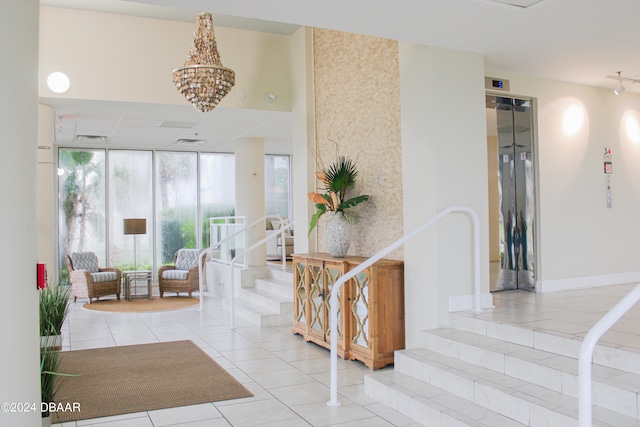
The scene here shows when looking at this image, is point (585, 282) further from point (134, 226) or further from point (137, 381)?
point (134, 226)

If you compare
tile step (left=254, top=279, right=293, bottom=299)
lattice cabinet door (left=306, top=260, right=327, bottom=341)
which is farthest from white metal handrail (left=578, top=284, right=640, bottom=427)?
tile step (left=254, top=279, right=293, bottom=299)

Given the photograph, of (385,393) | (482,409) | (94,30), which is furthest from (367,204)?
(94,30)

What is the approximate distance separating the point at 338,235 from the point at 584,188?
10.2 ft

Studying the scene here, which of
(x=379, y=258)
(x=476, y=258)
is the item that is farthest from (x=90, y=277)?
(x=476, y=258)

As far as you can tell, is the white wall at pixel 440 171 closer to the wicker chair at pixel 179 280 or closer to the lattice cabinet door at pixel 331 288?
the lattice cabinet door at pixel 331 288

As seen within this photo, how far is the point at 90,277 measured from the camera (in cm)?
1024

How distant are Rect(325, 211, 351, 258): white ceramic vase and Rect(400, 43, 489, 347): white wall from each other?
1.02 meters

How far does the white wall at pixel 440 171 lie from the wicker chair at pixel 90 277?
7229 mm

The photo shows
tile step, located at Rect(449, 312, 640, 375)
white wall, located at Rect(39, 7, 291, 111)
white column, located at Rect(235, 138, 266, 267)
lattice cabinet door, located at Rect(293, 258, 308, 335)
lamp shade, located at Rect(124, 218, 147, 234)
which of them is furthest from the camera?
lamp shade, located at Rect(124, 218, 147, 234)

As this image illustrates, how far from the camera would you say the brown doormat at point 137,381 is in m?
4.34

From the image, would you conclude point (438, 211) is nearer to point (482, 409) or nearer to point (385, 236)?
point (385, 236)

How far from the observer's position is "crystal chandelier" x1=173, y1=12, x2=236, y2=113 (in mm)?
6297

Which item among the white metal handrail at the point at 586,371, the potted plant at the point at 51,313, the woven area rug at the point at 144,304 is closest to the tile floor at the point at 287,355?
the potted plant at the point at 51,313

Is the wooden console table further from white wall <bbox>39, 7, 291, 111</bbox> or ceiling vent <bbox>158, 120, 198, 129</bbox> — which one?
ceiling vent <bbox>158, 120, 198, 129</bbox>
